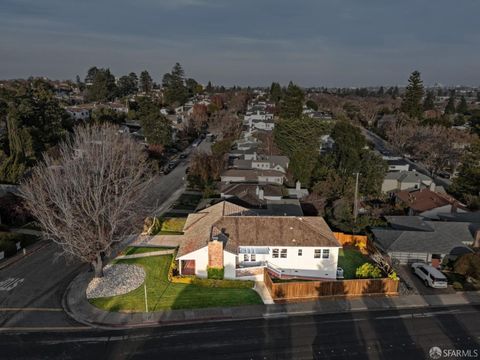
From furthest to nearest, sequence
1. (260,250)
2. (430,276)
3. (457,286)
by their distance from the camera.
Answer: (260,250), (430,276), (457,286)

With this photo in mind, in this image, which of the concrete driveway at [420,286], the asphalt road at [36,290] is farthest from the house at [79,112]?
the concrete driveway at [420,286]

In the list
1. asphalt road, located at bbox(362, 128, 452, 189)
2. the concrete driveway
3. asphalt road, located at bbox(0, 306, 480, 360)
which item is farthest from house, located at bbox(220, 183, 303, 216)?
asphalt road, located at bbox(362, 128, 452, 189)

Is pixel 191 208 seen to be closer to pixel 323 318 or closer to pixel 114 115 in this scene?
pixel 323 318

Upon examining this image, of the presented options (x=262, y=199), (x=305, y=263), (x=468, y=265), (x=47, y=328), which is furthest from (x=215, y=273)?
(x=468, y=265)

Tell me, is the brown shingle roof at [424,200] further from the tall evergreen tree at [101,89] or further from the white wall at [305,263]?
the tall evergreen tree at [101,89]

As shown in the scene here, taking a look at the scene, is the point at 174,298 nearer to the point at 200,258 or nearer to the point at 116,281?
the point at 200,258

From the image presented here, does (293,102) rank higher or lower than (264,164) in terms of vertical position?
higher

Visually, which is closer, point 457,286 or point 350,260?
point 457,286
